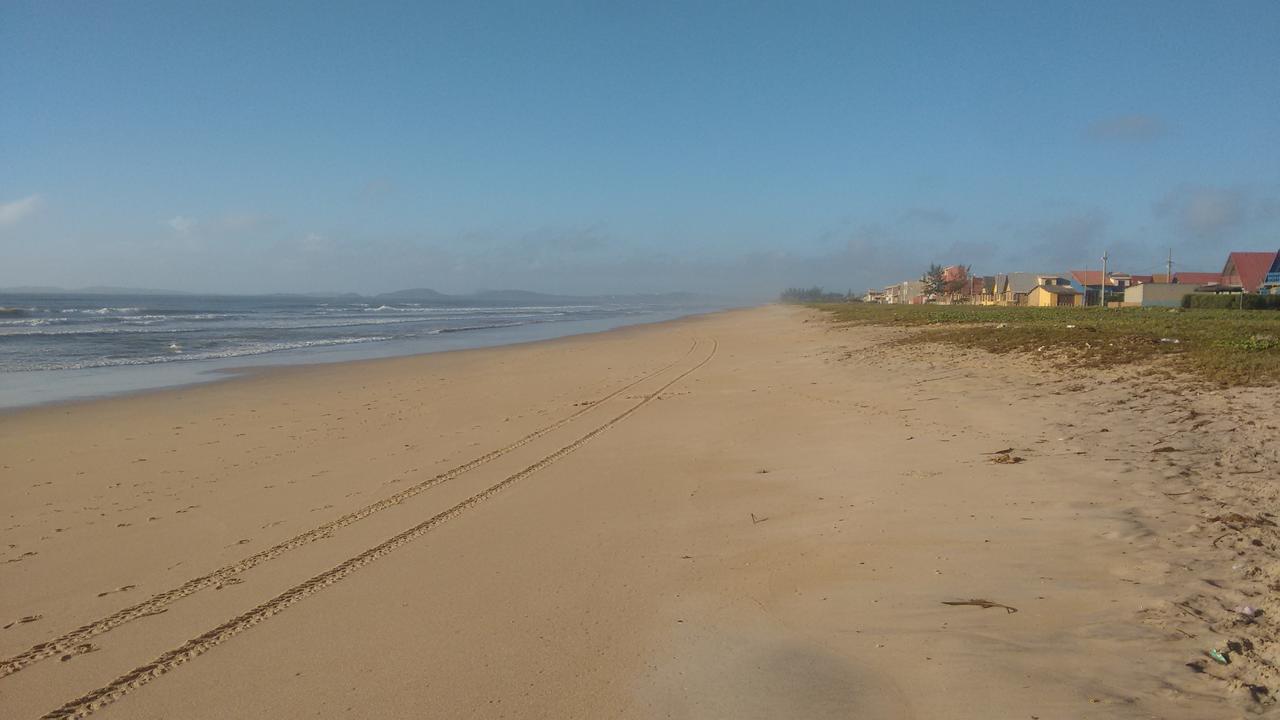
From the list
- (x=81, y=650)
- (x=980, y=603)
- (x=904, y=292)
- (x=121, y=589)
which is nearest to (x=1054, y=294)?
(x=904, y=292)

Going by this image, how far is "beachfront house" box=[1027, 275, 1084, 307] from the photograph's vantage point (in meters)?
67.1

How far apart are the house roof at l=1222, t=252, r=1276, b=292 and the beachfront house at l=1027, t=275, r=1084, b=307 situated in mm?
11721

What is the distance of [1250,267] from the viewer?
189ft

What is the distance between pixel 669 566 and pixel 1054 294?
2873 inches

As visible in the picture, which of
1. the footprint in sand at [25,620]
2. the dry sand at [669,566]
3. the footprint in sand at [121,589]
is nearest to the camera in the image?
the dry sand at [669,566]

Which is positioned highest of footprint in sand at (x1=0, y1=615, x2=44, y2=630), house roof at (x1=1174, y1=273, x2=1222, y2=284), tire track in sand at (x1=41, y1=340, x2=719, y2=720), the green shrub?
house roof at (x1=1174, y1=273, x2=1222, y2=284)

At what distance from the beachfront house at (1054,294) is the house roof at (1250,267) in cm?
1172

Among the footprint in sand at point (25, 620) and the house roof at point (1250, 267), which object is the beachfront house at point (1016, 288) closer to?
the house roof at point (1250, 267)

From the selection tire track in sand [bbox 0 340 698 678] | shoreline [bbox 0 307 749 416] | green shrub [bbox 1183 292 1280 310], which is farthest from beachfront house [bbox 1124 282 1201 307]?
tire track in sand [bbox 0 340 698 678]

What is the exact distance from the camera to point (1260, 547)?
456 cm

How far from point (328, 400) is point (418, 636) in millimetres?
11409

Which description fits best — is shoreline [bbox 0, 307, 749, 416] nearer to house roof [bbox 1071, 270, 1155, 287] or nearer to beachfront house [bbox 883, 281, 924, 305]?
house roof [bbox 1071, 270, 1155, 287]

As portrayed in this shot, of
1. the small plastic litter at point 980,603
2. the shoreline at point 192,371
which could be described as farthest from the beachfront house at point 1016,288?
the small plastic litter at point 980,603

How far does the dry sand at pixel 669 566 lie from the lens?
3658 millimetres
